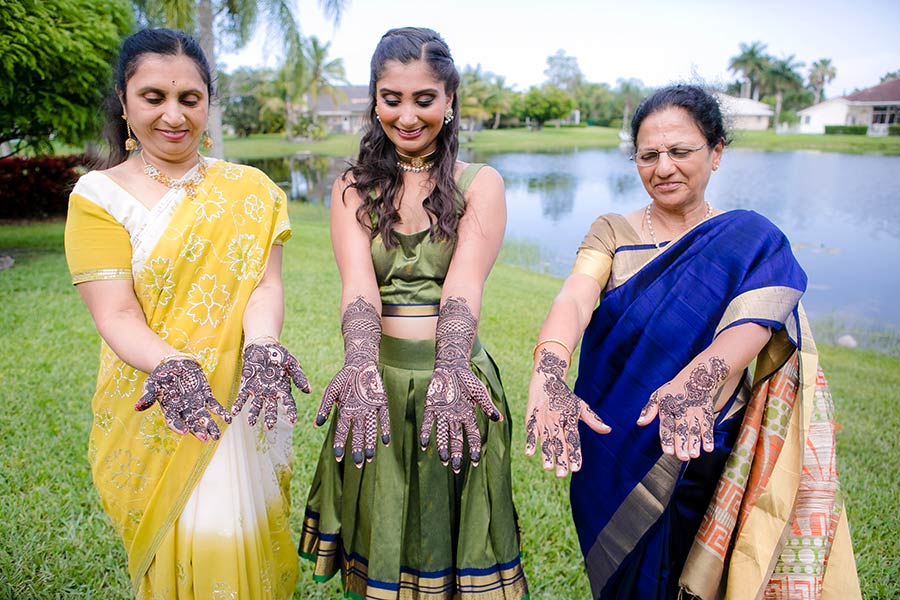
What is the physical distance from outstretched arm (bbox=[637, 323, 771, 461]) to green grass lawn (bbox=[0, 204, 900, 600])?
1.36 metres

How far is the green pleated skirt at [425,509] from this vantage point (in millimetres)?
1995

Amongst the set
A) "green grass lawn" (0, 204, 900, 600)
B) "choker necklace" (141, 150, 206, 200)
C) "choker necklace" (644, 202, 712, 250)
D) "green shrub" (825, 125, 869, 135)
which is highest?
"green shrub" (825, 125, 869, 135)

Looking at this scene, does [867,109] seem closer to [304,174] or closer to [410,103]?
[304,174]

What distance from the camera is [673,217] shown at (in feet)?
6.77

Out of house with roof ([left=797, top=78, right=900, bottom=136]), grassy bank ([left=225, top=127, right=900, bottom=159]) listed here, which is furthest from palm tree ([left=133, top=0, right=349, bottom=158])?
house with roof ([left=797, top=78, right=900, bottom=136])

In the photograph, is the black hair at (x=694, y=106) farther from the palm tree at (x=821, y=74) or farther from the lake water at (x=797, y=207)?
the palm tree at (x=821, y=74)

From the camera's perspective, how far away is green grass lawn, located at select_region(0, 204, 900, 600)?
2.71 metres

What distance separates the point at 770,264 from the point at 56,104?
26.4 feet

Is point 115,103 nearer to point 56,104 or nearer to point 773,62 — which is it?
point 56,104

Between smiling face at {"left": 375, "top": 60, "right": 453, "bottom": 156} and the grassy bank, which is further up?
the grassy bank

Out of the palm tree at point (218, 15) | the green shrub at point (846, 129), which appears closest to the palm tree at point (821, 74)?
the green shrub at point (846, 129)

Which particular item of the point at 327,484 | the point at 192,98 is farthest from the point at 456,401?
the point at 192,98

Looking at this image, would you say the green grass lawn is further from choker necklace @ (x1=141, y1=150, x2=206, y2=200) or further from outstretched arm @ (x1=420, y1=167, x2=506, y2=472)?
choker necklace @ (x1=141, y1=150, x2=206, y2=200)

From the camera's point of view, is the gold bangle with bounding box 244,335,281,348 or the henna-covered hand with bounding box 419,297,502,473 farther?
the gold bangle with bounding box 244,335,281,348
